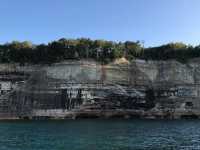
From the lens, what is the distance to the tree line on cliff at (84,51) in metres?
77.3

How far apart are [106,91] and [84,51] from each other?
10674 millimetres

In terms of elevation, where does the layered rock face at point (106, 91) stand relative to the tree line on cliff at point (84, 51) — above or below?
below

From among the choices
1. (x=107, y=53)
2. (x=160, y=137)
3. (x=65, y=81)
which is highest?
(x=107, y=53)

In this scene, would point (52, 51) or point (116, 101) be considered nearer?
point (116, 101)

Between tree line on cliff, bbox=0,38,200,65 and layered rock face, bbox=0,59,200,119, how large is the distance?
274 cm

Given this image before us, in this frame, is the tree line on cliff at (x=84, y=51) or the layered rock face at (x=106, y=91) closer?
the layered rock face at (x=106, y=91)

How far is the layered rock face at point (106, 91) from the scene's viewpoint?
7062cm

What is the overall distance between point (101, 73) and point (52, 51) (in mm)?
10745

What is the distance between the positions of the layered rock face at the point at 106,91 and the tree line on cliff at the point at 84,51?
8.97 ft

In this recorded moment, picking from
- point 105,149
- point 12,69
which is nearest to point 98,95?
point 12,69

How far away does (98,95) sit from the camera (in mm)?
70750

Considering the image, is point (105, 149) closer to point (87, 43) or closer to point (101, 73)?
point (101, 73)

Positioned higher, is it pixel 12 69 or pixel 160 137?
pixel 12 69

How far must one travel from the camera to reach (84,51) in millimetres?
78000
